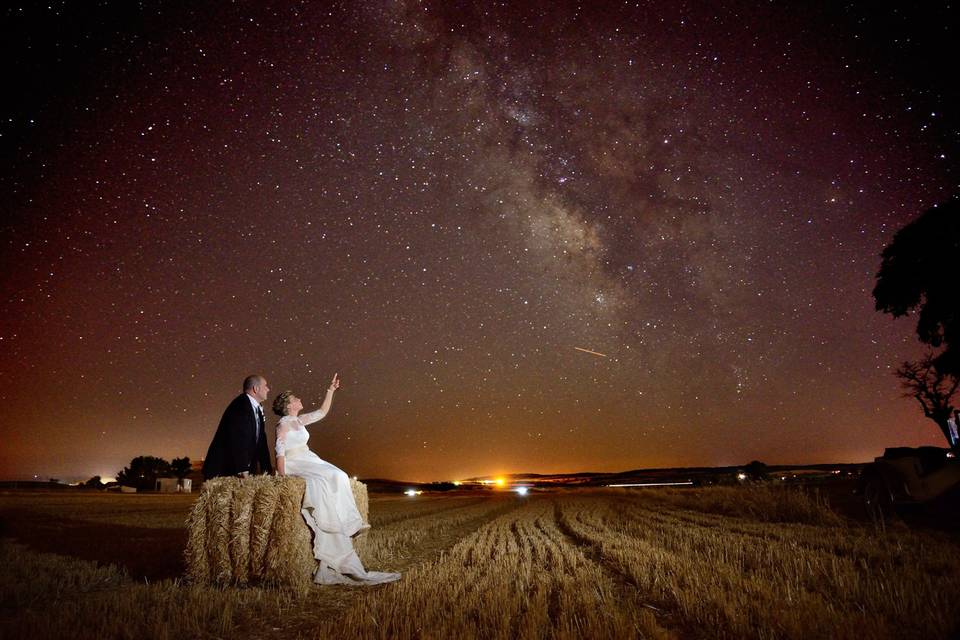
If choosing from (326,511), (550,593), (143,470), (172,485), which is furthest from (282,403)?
(143,470)

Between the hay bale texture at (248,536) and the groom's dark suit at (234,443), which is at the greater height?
the groom's dark suit at (234,443)

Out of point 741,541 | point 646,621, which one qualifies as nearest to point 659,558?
point 741,541

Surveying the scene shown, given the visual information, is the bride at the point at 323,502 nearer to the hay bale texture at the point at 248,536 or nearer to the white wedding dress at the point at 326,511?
the white wedding dress at the point at 326,511

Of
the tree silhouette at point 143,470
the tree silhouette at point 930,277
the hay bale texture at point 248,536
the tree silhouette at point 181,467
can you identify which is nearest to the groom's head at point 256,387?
the hay bale texture at point 248,536

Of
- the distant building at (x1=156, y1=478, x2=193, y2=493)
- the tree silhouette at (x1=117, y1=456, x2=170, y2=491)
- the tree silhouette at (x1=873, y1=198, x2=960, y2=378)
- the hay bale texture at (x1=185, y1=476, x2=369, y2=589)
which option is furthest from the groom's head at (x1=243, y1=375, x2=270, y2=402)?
the tree silhouette at (x1=117, y1=456, x2=170, y2=491)

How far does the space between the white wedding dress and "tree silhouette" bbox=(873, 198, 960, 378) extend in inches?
935

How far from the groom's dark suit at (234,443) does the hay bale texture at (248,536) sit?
575mm

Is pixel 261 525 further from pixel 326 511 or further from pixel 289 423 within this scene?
pixel 289 423

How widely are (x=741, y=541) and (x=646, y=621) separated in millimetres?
4950

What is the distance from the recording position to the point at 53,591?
5238mm

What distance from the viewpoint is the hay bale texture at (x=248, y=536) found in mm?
5770

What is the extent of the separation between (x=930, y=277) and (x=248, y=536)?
25619mm

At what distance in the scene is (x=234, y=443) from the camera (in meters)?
A: 6.67

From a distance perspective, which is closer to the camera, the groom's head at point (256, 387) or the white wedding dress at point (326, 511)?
the white wedding dress at point (326, 511)
